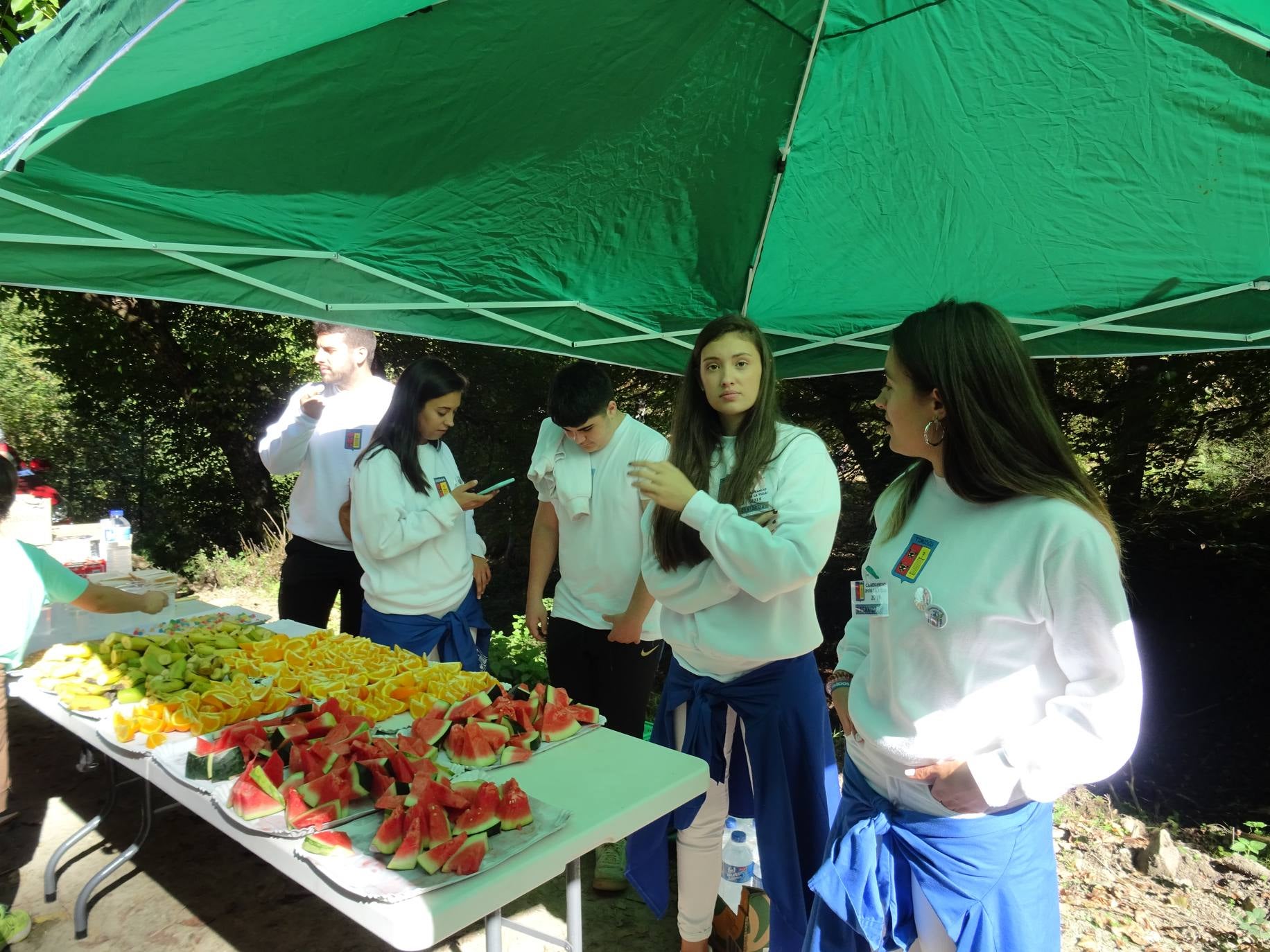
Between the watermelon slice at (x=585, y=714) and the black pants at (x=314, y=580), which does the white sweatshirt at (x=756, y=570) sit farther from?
the black pants at (x=314, y=580)

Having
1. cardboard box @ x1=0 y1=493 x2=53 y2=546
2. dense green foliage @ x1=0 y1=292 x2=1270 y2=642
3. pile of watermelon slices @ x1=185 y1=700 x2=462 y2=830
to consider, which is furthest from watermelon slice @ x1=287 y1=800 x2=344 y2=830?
dense green foliage @ x1=0 y1=292 x2=1270 y2=642

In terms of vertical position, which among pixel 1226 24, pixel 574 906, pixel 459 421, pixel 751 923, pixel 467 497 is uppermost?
pixel 1226 24

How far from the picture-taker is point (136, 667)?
2625 millimetres

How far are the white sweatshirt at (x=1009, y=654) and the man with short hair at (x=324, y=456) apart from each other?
2.54 m

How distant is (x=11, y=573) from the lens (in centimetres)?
255

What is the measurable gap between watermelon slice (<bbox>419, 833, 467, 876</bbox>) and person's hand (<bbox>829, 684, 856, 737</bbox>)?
0.83 meters

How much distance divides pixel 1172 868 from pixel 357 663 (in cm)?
335

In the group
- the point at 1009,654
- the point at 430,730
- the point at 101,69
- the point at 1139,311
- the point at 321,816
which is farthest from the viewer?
the point at 1139,311

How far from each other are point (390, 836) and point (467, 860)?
0.19 m

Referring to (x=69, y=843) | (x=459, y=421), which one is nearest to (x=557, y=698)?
(x=69, y=843)

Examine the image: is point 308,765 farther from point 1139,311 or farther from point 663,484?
point 1139,311

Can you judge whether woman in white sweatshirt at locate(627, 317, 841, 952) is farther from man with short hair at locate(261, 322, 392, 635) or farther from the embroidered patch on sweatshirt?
man with short hair at locate(261, 322, 392, 635)

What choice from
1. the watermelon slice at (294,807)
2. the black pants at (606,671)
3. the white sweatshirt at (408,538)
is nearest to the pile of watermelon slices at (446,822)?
the watermelon slice at (294,807)

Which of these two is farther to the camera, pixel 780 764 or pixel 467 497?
pixel 467 497
